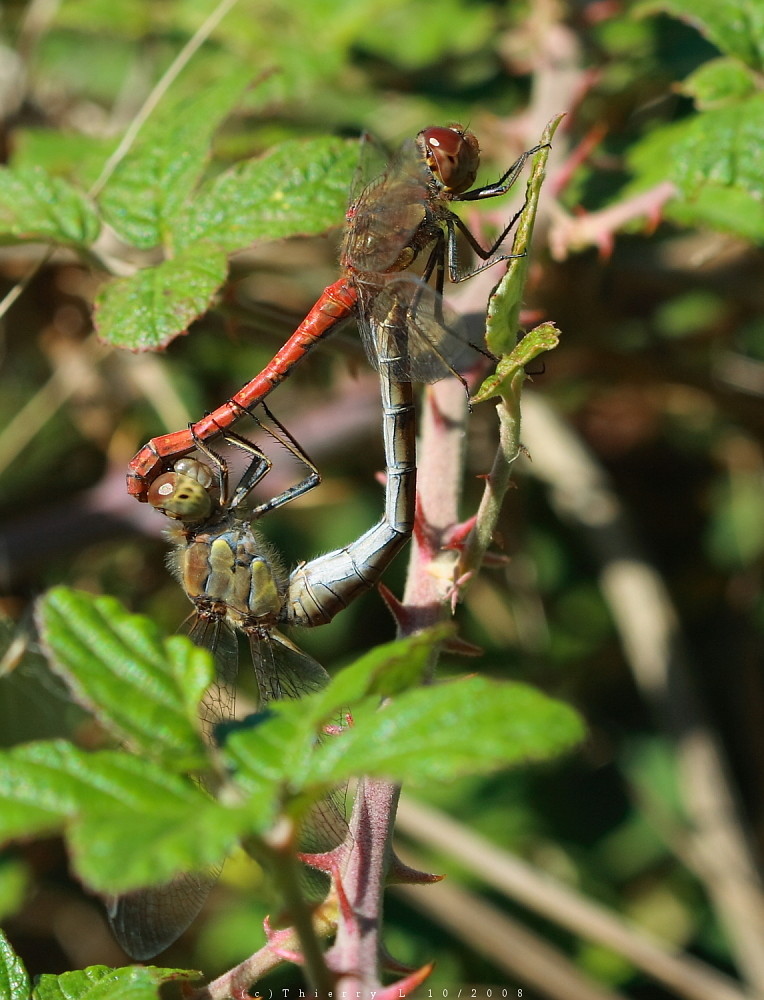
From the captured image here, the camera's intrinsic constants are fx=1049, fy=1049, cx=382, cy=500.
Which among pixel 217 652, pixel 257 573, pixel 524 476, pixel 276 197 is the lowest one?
pixel 524 476

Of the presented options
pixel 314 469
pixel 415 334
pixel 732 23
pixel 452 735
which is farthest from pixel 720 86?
pixel 452 735

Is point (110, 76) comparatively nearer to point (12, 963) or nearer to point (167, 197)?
point (167, 197)

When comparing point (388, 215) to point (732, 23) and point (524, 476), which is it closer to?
point (732, 23)

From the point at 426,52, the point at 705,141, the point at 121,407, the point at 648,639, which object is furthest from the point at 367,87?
the point at 648,639

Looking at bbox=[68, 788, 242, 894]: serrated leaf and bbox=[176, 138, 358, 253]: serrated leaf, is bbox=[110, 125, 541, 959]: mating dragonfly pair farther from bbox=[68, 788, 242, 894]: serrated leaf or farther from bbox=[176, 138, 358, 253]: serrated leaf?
bbox=[68, 788, 242, 894]: serrated leaf

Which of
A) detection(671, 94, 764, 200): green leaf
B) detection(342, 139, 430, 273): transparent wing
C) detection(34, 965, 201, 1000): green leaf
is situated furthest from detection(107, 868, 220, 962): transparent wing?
detection(671, 94, 764, 200): green leaf
